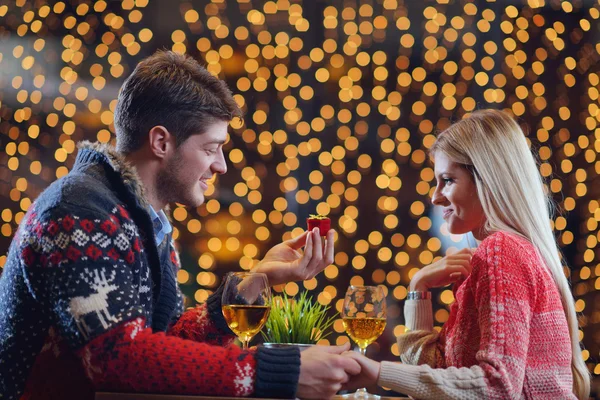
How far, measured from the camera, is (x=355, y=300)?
57.3 inches

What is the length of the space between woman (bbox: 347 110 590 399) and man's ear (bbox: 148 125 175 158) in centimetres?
62

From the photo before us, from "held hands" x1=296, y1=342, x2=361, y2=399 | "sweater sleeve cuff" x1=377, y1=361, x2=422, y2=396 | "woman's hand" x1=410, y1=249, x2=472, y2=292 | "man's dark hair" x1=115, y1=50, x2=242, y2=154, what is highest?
"man's dark hair" x1=115, y1=50, x2=242, y2=154

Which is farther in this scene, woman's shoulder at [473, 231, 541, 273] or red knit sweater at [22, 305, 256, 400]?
woman's shoulder at [473, 231, 541, 273]

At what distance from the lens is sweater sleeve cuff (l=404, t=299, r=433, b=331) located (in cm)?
166

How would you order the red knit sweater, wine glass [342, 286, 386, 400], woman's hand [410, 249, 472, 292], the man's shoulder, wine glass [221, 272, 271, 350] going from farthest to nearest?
woman's hand [410, 249, 472, 292]
wine glass [342, 286, 386, 400]
wine glass [221, 272, 271, 350]
the man's shoulder
the red knit sweater

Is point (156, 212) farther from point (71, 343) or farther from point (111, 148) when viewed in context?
point (71, 343)

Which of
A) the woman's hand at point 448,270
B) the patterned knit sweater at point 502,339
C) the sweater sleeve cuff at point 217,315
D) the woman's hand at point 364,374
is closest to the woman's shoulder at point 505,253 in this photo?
the patterned knit sweater at point 502,339

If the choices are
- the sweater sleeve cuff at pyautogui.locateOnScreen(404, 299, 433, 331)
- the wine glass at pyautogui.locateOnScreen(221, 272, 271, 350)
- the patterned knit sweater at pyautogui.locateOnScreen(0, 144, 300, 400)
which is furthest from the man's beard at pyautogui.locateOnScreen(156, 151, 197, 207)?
the sweater sleeve cuff at pyautogui.locateOnScreen(404, 299, 433, 331)

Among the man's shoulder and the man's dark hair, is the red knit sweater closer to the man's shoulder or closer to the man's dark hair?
the man's shoulder

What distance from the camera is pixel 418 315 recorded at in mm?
1667

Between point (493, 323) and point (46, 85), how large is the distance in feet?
8.93

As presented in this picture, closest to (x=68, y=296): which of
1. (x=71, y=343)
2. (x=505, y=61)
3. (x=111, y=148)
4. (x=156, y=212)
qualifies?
(x=71, y=343)

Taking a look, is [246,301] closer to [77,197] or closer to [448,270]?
[77,197]

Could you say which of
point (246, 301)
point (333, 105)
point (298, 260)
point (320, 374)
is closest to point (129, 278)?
point (246, 301)
